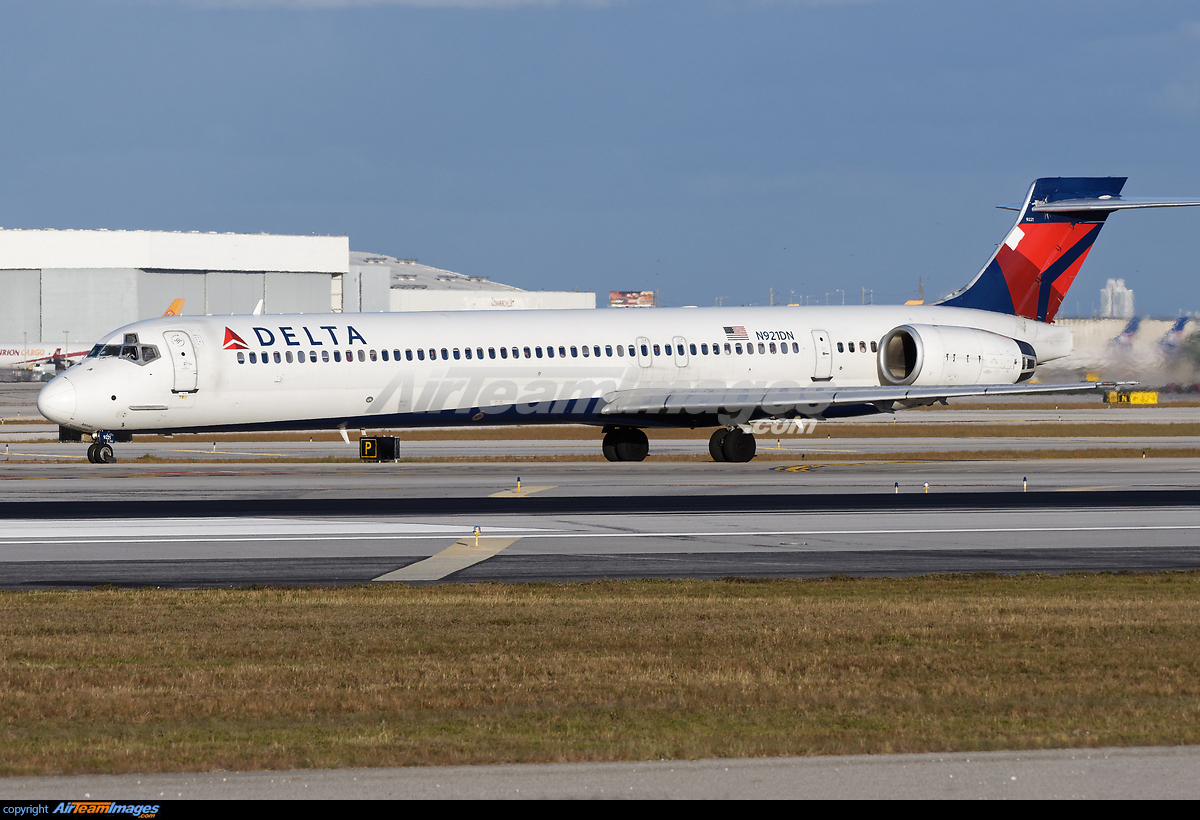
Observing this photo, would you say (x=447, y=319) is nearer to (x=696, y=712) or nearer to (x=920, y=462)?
(x=920, y=462)

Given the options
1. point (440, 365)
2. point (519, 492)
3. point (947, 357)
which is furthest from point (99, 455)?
point (947, 357)

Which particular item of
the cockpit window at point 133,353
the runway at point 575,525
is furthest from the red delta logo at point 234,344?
the runway at point 575,525

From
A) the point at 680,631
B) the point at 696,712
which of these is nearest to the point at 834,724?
the point at 696,712

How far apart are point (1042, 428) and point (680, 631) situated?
4874 cm

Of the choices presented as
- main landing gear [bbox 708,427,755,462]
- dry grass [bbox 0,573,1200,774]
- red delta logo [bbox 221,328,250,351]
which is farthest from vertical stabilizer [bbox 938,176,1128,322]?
dry grass [bbox 0,573,1200,774]

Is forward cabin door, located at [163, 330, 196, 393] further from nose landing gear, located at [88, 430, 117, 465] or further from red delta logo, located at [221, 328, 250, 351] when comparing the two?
nose landing gear, located at [88, 430, 117, 465]

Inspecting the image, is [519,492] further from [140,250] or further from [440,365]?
[140,250]

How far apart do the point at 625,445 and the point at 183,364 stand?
43.5 feet

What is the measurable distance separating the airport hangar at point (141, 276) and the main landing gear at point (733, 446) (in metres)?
106

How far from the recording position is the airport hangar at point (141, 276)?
14225cm

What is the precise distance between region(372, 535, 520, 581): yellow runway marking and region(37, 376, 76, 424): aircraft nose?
667 inches

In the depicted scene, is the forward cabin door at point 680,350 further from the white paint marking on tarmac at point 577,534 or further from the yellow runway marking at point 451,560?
the yellow runway marking at point 451,560

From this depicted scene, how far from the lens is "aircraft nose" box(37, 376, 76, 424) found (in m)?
36.3

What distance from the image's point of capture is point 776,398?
1623 inches
